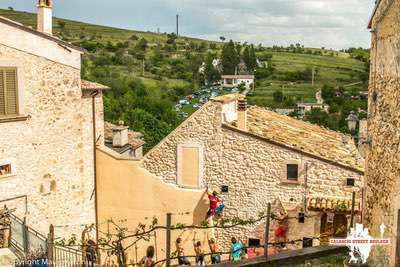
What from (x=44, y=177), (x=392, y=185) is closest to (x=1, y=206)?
(x=44, y=177)

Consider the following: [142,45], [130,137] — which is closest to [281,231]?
[130,137]

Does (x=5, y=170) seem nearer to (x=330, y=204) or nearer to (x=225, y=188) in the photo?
(x=225, y=188)

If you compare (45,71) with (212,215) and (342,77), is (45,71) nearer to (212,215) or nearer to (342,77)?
(212,215)

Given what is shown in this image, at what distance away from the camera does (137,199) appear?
16.0 m

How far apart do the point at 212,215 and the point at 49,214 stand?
497cm

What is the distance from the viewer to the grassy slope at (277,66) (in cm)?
8169

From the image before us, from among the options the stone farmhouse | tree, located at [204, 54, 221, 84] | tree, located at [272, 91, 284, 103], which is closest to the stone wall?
the stone farmhouse

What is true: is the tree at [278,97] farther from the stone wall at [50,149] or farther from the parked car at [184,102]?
the stone wall at [50,149]

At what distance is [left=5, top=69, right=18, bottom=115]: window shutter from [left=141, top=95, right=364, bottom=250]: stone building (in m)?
4.81

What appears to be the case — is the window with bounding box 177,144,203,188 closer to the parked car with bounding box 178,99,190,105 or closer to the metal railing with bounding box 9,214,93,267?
the metal railing with bounding box 9,214,93,267

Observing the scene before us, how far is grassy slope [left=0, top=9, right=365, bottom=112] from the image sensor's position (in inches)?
3216

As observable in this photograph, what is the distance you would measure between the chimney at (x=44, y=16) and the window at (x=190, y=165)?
5518 millimetres

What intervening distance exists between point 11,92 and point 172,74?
255 ft

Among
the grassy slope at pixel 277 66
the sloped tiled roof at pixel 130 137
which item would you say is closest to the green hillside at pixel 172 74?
the grassy slope at pixel 277 66
